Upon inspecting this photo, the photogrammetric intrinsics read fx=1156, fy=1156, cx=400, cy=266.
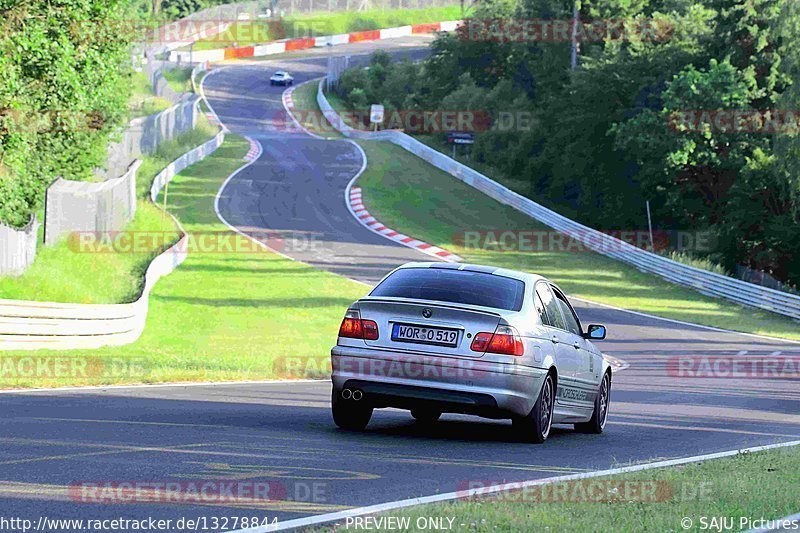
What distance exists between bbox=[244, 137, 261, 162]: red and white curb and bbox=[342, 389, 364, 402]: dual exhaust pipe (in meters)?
55.3

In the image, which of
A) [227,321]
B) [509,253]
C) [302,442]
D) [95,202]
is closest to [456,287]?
[302,442]

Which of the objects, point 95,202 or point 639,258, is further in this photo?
point 639,258

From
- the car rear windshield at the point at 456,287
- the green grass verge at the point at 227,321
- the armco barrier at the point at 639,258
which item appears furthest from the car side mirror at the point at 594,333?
the armco barrier at the point at 639,258

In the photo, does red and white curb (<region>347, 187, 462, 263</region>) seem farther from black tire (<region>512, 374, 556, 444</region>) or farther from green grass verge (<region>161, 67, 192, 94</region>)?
green grass verge (<region>161, 67, 192, 94</region>)

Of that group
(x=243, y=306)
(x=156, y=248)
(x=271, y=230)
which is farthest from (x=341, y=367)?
(x=271, y=230)

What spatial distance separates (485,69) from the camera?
86938mm

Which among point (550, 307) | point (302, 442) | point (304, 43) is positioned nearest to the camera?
point (302, 442)

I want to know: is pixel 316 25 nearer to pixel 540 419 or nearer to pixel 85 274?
pixel 85 274

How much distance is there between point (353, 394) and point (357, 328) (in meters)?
0.58

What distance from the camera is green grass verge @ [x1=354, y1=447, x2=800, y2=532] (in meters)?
6.20

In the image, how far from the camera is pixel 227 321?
91.9 ft

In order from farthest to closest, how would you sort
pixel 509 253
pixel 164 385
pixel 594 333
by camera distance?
1. pixel 509 253
2. pixel 164 385
3. pixel 594 333

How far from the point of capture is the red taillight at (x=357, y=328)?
33.2 feet

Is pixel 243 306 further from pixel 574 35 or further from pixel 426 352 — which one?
pixel 574 35
